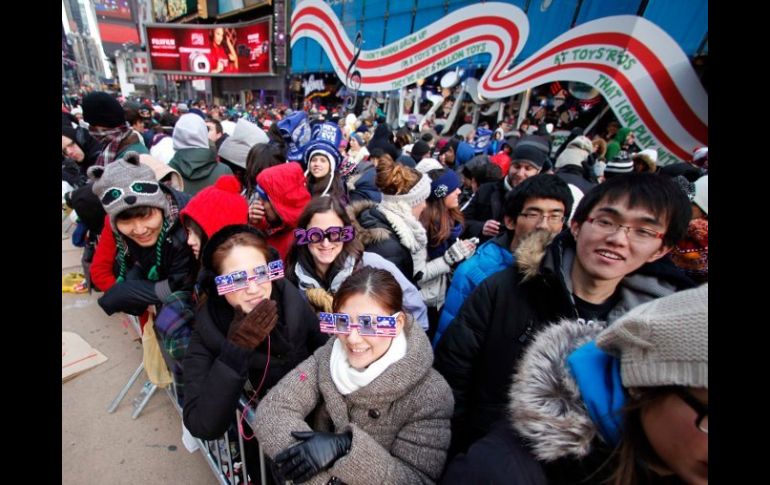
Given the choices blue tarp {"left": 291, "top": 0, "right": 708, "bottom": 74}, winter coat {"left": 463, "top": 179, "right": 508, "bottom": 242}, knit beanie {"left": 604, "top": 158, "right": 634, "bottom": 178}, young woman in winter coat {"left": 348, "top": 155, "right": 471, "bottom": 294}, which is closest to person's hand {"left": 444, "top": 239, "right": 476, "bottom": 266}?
young woman in winter coat {"left": 348, "top": 155, "right": 471, "bottom": 294}

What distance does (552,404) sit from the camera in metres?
0.78

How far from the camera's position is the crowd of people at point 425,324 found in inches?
27.2

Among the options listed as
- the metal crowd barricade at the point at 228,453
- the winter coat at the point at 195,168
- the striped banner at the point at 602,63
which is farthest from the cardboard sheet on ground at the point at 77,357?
the striped banner at the point at 602,63

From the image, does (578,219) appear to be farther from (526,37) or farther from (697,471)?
(526,37)

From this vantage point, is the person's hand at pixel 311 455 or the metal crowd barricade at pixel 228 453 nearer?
the person's hand at pixel 311 455

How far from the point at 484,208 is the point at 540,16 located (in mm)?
8808

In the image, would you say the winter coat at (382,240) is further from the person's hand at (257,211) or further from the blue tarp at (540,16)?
the blue tarp at (540,16)

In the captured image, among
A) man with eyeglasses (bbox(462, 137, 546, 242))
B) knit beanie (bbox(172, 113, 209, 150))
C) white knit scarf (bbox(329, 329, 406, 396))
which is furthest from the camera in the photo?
knit beanie (bbox(172, 113, 209, 150))

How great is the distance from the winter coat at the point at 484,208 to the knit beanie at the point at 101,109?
Result: 14.6ft

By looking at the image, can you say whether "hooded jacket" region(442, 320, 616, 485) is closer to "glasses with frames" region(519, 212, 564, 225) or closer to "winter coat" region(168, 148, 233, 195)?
"glasses with frames" region(519, 212, 564, 225)

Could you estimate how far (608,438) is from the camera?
0.73m

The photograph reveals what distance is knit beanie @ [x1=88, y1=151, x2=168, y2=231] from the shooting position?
6.36 feet

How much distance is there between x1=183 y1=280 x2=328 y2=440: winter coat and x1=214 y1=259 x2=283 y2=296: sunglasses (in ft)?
0.44
